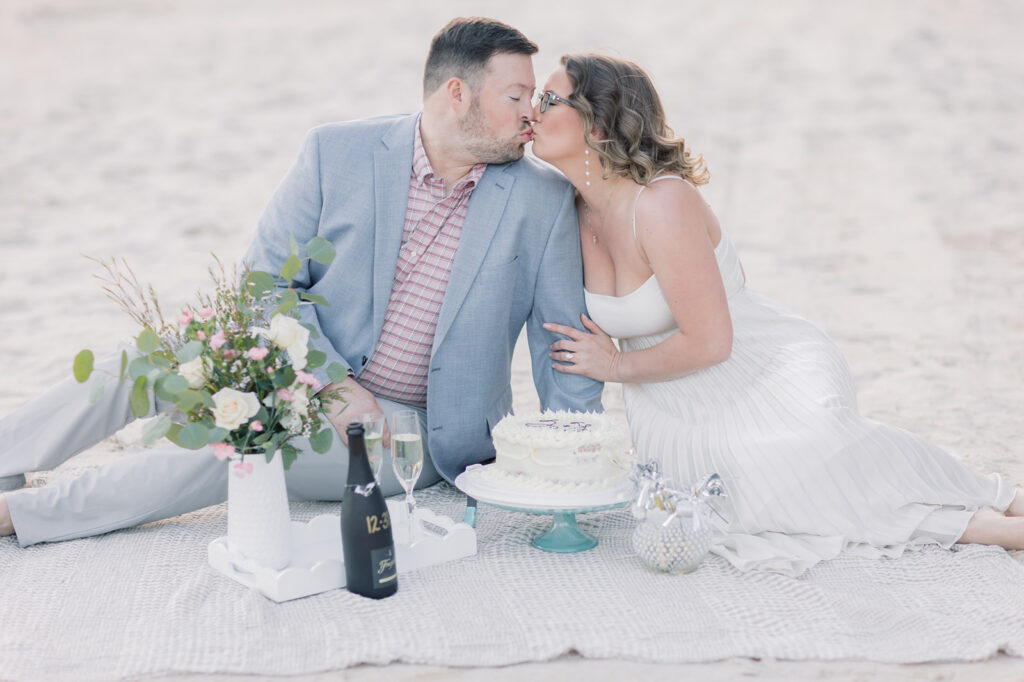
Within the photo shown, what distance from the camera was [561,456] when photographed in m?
3.66

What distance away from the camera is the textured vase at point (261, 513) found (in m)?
3.42

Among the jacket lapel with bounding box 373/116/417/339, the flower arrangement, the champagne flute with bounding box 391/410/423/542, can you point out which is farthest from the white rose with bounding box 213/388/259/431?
the jacket lapel with bounding box 373/116/417/339

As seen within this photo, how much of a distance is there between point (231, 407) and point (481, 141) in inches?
63.4

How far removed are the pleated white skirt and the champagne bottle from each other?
1.15m

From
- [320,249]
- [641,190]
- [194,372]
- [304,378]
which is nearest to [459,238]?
[641,190]

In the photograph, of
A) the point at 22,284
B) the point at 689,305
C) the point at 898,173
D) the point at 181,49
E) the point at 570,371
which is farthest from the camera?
the point at 181,49

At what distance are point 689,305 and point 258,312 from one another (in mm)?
1530

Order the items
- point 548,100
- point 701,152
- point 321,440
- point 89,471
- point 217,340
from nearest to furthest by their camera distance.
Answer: point 217,340 → point 321,440 → point 89,471 → point 548,100 → point 701,152

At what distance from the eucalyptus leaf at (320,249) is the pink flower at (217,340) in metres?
0.37

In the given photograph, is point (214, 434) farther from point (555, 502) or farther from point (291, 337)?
point (555, 502)

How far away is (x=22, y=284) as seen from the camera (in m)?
9.38

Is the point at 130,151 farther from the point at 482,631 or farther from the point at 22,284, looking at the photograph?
the point at 482,631

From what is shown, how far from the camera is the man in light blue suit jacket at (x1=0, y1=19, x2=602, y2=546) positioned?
13.8 ft

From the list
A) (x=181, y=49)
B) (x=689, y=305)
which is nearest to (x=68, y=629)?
(x=689, y=305)
